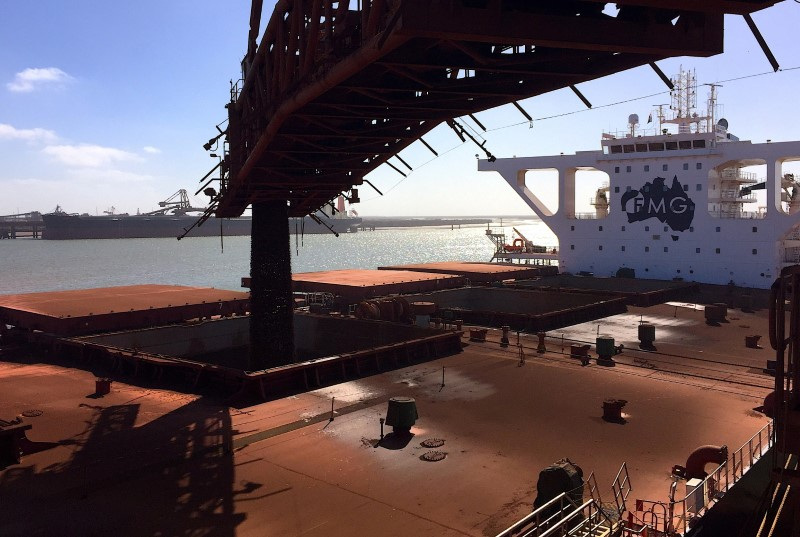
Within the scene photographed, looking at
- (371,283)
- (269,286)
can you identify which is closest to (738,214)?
(371,283)

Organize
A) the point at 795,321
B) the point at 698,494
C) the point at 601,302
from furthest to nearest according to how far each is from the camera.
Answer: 1. the point at 601,302
2. the point at 698,494
3. the point at 795,321

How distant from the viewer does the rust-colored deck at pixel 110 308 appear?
101 feet

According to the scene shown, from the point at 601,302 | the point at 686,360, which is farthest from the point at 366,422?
the point at 601,302

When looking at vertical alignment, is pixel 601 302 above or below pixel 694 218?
below

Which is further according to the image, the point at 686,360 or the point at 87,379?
the point at 686,360

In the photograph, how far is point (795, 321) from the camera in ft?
31.6

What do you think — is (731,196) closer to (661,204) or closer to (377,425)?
(661,204)

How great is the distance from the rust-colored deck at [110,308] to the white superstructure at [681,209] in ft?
116

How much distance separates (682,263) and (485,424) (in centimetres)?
4324

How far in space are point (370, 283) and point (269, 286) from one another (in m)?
20.1

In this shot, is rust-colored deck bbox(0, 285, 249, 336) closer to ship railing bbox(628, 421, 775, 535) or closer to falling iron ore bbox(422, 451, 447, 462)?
falling iron ore bbox(422, 451, 447, 462)

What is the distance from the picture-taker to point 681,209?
54750 millimetres

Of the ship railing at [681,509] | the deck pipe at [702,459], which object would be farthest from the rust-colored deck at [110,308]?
the deck pipe at [702,459]

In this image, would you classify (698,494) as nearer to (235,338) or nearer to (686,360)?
(686,360)
